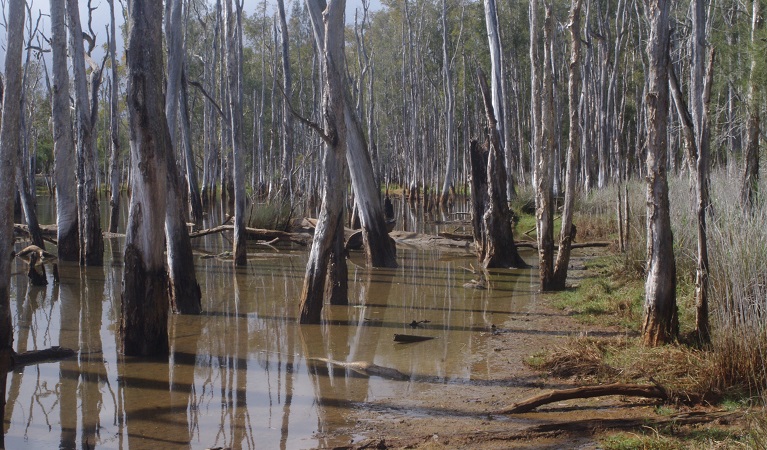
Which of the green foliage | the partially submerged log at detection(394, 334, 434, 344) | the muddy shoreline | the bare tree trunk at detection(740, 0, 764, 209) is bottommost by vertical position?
the muddy shoreline

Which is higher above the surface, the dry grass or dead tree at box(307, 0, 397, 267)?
dead tree at box(307, 0, 397, 267)

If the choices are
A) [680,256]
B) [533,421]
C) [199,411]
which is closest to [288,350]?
[199,411]

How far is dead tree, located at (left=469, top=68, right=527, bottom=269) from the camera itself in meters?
12.7

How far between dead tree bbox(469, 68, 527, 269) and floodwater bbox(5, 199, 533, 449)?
947mm

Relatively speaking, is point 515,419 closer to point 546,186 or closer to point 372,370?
point 372,370

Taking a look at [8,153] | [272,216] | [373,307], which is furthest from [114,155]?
[8,153]

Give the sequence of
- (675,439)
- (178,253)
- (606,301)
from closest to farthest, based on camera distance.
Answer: (675,439), (606,301), (178,253)

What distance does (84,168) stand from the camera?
13805mm

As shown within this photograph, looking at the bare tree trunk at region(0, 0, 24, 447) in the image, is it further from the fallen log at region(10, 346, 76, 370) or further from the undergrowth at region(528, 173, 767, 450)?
the undergrowth at region(528, 173, 767, 450)

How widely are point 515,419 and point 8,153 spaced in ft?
12.5

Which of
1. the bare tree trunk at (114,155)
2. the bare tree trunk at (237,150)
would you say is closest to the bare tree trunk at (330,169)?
the bare tree trunk at (237,150)

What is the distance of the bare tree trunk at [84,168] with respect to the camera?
1376 centimetres

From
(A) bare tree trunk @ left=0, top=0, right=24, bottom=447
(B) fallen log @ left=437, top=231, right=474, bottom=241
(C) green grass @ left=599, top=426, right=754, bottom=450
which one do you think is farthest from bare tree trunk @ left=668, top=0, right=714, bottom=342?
(B) fallen log @ left=437, top=231, right=474, bottom=241

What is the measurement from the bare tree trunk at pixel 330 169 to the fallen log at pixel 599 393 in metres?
3.80
